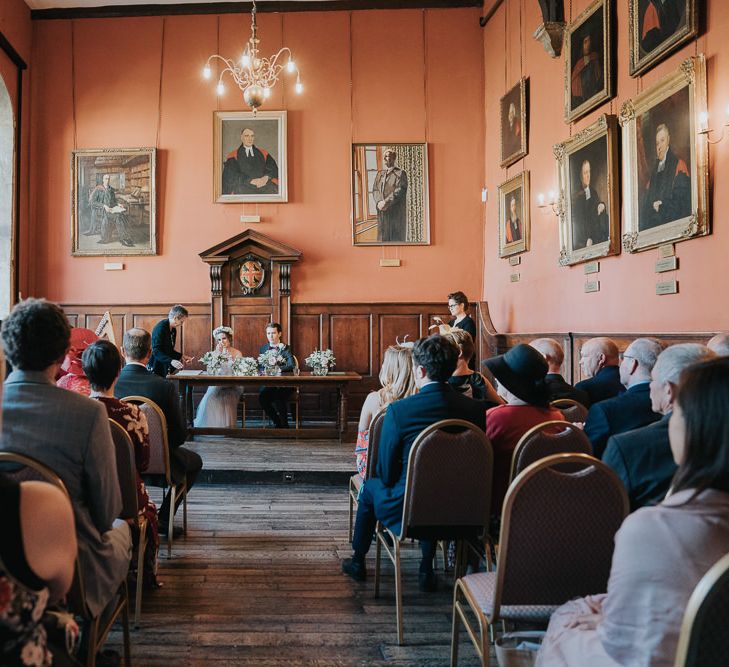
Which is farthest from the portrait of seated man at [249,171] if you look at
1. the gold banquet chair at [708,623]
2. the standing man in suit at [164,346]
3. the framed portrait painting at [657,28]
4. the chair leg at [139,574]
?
the gold banquet chair at [708,623]

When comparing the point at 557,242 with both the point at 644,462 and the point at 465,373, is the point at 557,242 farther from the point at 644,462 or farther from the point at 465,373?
the point at 644,462

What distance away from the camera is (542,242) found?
25.2 feet

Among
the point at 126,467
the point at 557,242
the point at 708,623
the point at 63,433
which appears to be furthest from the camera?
the point at 557,242

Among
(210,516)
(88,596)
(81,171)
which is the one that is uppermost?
(81,171)

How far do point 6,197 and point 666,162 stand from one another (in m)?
8.57

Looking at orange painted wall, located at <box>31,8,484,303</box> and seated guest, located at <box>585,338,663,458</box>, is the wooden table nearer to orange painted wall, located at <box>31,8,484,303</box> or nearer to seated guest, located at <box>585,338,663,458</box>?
orange painted wall, located at <box>31,8,484,303</box>

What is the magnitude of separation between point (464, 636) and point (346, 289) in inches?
287

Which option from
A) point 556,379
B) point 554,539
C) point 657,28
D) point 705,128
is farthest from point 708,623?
point 657,28

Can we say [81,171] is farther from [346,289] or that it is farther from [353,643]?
[353,643]

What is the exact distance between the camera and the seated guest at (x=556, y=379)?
4.11 meters

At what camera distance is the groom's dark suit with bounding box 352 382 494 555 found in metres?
2.90

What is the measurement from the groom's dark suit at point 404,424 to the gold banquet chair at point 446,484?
9cm

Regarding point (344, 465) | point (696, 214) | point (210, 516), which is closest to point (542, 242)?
point (696, 214)

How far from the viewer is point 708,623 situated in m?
1.13
